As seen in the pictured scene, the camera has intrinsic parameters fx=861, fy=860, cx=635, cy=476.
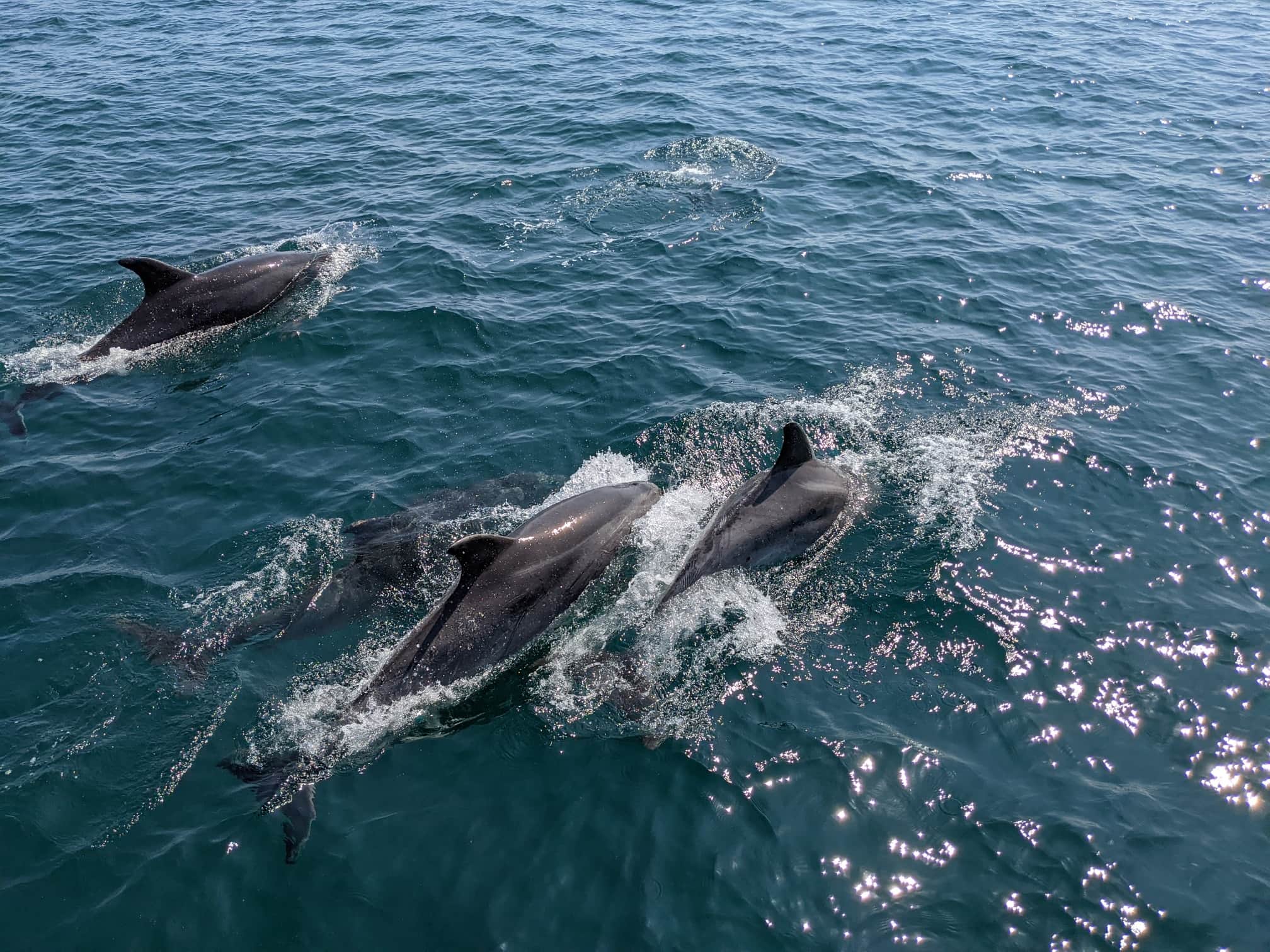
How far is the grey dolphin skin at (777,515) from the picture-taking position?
1351 centimetres

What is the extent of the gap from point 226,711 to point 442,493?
5.16 metres

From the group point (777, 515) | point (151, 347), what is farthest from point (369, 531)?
point (151, 347)

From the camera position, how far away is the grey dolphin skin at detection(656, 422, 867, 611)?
13.5m

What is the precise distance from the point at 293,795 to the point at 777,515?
8.00 meters

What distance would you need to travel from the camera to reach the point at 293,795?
10164 millimetres

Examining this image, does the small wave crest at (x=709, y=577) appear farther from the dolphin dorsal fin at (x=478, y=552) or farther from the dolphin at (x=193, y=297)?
the dolphin at (x=193, y=297)

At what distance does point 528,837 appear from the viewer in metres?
9.85

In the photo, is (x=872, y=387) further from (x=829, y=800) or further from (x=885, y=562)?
(x=829, y=800)

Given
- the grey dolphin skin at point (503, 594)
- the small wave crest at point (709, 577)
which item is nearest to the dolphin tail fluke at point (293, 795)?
the small wave crest at point (709, 577)

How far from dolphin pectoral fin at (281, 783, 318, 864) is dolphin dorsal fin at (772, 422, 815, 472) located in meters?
8.51

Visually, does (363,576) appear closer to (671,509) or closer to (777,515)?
(671,509)

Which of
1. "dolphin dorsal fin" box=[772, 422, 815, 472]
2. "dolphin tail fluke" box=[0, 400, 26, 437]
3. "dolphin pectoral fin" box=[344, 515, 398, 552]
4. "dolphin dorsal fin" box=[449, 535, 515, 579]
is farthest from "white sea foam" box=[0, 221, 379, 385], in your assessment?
"dolphin dorsal fin" box=[772, 422, 815, 472]

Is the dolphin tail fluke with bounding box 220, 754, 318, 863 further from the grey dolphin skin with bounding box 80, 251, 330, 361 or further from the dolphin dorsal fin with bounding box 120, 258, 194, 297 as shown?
the dolphin dorsal fin with bounding box 120, 258, 194, 297

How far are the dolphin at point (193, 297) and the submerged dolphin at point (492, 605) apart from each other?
1092 centimetres
